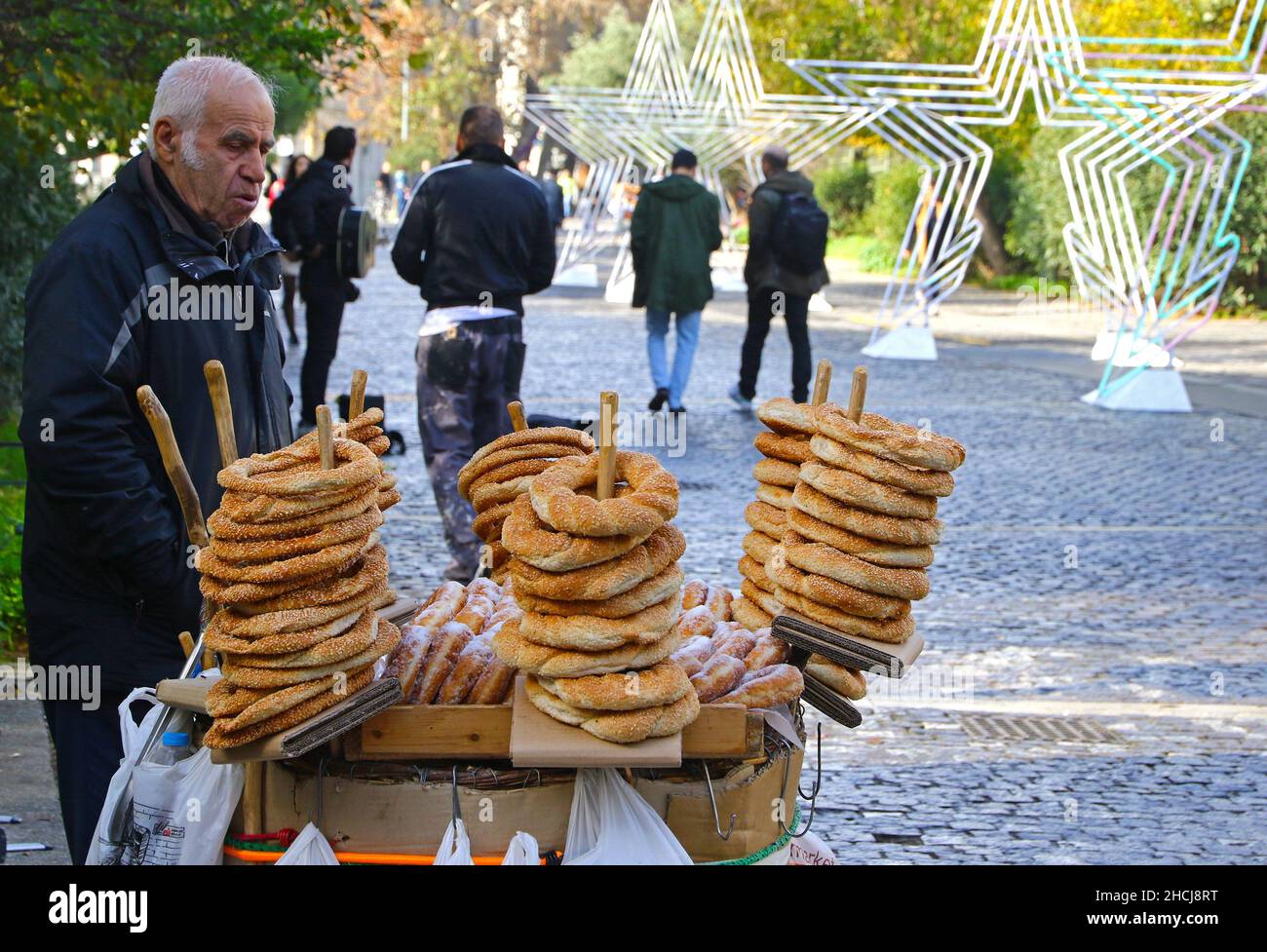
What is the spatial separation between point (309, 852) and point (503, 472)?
119 cm

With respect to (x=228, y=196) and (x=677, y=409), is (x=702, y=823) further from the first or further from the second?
(x=677, y=409)

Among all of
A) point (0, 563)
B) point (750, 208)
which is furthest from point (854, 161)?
point (0, 563)

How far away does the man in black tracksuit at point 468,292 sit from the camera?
8.18m

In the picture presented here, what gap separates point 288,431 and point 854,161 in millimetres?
39977

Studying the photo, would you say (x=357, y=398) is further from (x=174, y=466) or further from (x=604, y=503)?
(x=604, y=503)

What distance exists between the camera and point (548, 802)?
3139 millimetres

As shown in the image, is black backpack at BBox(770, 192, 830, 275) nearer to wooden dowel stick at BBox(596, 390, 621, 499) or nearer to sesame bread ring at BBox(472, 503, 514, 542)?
sesame bread ring at BBox(472, 503, 514, 542)

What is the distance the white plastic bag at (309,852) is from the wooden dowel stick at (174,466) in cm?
70

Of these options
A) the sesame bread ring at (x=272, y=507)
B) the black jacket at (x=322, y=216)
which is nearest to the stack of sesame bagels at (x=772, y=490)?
the sesame bread ring at (x=272, y=507)

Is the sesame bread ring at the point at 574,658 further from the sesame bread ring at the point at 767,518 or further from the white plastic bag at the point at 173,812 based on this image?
the sesame bread ring at the point at 767,518

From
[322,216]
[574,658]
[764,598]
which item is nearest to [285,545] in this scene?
[574,658]

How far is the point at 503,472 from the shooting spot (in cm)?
393

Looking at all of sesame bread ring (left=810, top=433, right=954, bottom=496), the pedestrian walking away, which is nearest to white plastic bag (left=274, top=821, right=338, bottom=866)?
sesame bread ring (left=810, top=433, right=954, bottom=496)

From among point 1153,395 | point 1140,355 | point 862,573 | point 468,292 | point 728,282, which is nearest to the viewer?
point 862,573
